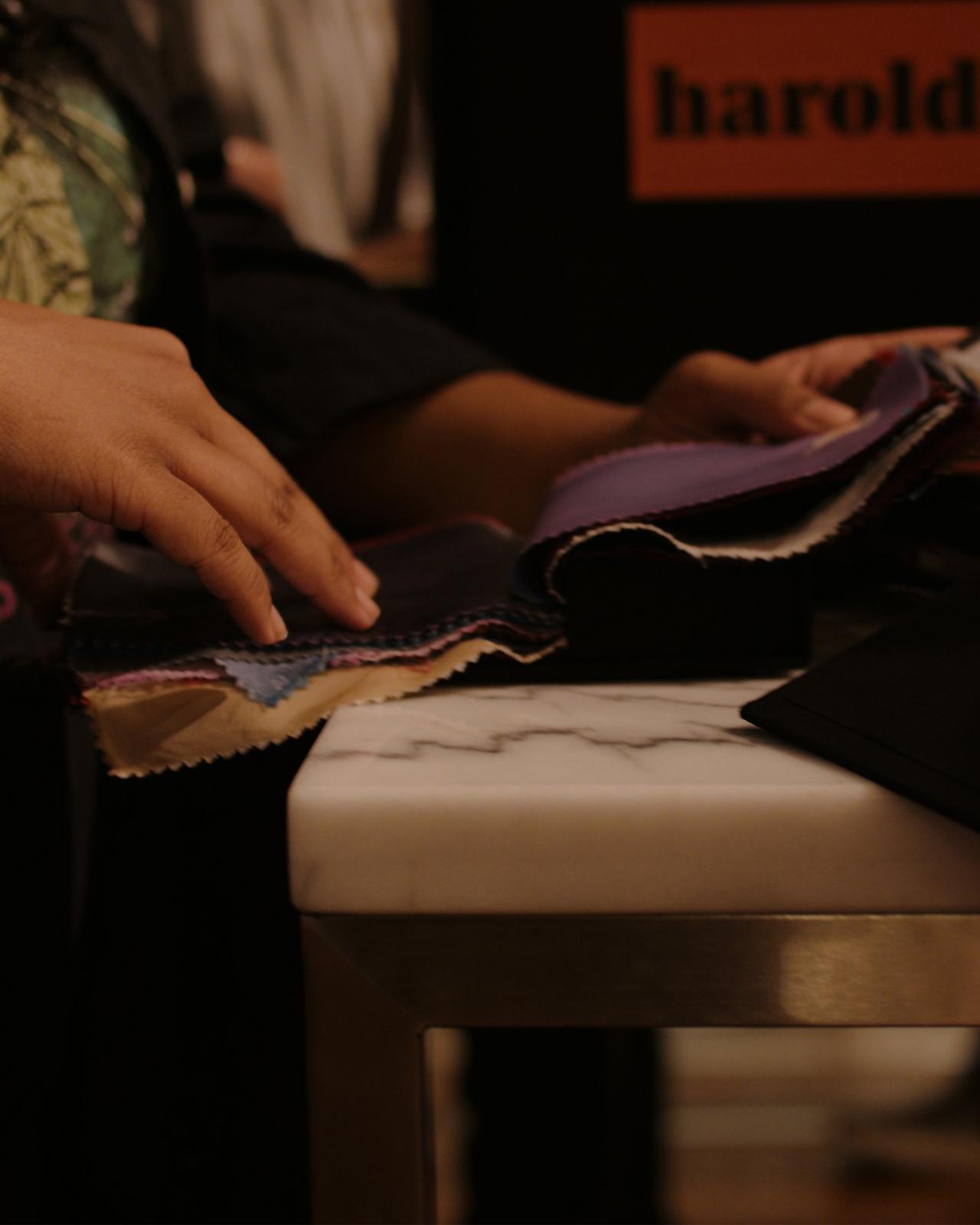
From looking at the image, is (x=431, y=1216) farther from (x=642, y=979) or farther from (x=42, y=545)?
(x=42, y=545)

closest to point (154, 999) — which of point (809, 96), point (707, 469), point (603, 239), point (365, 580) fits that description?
point (365, 580)

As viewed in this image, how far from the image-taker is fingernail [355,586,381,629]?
0.37 meters

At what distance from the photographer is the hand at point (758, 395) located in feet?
1.61

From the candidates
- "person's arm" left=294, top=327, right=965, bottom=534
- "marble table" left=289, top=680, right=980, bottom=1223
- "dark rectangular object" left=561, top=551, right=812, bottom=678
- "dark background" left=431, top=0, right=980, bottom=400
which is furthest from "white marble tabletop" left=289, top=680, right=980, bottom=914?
"dark background" left=431, top=0, right=980, bottom=400

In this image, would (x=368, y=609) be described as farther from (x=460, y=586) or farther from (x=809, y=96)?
(x=809, y=96)

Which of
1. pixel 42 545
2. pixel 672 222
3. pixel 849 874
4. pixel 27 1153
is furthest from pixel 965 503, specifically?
pixel 672 222

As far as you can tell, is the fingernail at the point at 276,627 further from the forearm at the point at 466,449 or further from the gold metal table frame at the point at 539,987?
the forearm at the point at 466,449

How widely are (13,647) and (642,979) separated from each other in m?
0.33

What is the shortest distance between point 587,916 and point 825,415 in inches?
11.4

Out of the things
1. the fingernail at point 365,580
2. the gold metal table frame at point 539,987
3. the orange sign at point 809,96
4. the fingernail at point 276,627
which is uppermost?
the orange sign at point 809,96

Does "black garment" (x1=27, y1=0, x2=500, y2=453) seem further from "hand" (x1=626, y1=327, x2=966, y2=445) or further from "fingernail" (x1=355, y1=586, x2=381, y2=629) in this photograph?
"fingernail" (x1=355, y1=586, x2=381, y2=629)

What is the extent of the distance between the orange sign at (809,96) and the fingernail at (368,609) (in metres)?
0.74

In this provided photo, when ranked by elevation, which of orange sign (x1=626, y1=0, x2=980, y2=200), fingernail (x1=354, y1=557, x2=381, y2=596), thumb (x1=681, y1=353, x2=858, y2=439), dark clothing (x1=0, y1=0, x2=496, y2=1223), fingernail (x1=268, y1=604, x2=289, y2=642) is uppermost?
orange sign (x1=626, y1=0, x2=980, y2=200)

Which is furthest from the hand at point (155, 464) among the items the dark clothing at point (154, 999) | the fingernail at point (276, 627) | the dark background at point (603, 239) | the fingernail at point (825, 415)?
Answer: the dark background at point (603, 239)
